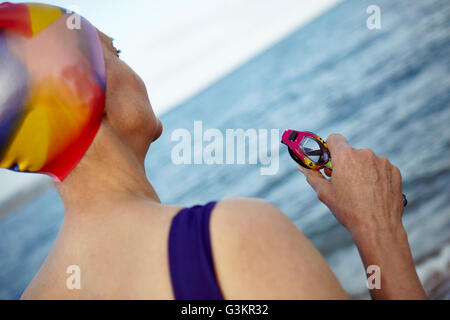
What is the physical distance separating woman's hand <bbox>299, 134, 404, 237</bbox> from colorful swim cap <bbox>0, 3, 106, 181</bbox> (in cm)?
108

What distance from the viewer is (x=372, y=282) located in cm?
151

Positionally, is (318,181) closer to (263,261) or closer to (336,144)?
(336,144)

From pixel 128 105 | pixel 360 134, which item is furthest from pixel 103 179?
pixel 360 134

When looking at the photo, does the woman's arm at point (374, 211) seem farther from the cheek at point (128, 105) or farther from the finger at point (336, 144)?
the cheek at point (128, 105)

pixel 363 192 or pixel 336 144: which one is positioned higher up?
pixel 336 144

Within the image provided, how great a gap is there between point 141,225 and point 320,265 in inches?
24.3

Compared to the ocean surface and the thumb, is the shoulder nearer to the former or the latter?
the thumb

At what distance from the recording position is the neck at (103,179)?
5.02ft

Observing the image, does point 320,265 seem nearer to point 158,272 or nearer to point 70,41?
point 158,272

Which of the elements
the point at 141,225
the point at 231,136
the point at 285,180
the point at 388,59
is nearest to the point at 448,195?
the point at 285,180

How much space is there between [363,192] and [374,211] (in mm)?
92

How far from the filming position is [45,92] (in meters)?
1.50

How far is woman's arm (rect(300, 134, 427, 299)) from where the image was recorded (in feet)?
4.68

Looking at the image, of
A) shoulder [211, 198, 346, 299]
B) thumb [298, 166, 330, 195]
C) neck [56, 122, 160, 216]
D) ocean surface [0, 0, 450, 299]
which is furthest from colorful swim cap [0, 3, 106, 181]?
ocean surface [0, 0, 450, 299]
